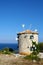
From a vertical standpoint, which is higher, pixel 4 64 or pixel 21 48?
pixel 21 48

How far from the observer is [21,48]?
33.6 metres

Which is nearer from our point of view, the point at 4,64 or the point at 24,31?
the point at 4,64

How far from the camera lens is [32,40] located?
32906mm

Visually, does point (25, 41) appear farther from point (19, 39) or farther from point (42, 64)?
point (42, 64)

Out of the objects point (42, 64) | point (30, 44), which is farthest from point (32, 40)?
point (42, 64)

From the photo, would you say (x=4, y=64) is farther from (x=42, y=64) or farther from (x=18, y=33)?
(x=18, y=33)

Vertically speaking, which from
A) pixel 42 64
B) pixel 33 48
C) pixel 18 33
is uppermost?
pixel 18 33

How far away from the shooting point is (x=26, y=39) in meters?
33.0

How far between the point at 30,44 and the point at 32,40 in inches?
30.4

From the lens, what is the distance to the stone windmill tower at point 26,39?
3300 centimetres

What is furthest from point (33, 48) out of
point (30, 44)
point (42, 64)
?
point (42, 64)

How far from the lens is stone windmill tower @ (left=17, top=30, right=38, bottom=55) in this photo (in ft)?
108

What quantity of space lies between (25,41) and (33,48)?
1765 millimetres

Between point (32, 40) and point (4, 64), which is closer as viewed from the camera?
point (4, 64)
